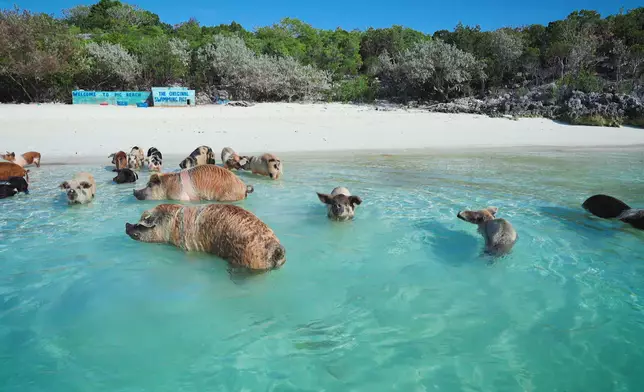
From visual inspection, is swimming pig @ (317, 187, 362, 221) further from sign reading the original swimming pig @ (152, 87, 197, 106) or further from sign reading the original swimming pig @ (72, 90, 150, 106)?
sign reading the original swimming pig @ (72, 90, 150, 106)

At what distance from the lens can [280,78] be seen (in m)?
30.3

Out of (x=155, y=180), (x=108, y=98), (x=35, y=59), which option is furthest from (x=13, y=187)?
(x=35, y=59)

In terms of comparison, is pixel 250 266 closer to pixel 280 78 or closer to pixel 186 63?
pixel 280 78

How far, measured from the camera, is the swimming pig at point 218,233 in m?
3.97

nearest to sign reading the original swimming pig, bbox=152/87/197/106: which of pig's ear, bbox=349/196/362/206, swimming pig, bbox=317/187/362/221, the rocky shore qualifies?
the rocky shore

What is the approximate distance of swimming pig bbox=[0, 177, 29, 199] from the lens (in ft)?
23.0

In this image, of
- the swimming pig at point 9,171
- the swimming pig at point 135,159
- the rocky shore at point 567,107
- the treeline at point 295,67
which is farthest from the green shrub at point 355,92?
the swimming pig at point 9,171

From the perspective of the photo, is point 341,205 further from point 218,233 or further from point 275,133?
point 275,133

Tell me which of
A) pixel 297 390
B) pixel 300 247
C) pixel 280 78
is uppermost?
pixel 280 78

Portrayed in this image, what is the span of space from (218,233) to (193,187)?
2587mm

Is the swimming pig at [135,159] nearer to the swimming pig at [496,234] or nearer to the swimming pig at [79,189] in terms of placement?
the swimming pig at [79,189]

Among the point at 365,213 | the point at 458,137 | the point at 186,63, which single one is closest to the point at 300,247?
the point at 365,213

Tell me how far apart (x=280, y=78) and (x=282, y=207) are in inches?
994

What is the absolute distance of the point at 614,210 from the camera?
5.91 metres
